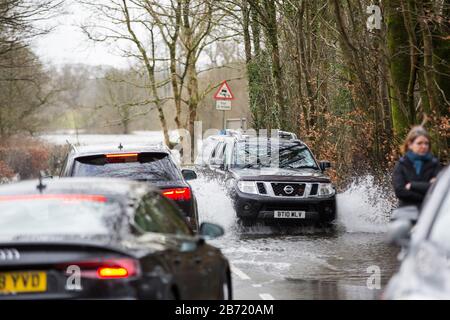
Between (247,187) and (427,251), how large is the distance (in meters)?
11.2

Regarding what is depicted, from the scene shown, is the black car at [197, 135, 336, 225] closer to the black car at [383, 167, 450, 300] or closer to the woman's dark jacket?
the woman's dark jacket

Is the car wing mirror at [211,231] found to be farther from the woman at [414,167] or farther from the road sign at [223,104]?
the road sign at [223,104]

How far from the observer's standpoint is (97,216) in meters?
5.88

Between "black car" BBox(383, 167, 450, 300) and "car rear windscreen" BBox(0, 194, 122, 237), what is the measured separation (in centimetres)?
178

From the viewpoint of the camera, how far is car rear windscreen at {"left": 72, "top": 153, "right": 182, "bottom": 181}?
37.4 feet

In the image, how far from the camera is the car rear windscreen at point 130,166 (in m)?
11.4

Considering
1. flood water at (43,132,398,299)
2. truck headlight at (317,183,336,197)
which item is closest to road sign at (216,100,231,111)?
flood water at (43,132,398,299)

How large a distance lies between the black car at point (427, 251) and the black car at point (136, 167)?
5.81 meters

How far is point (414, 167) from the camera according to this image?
9.88 meters

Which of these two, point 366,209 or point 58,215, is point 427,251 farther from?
point 366,209

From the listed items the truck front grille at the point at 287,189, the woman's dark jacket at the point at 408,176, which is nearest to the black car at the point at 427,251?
the woman's dark jacket at the point at 408,176

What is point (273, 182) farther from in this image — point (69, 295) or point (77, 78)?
point (77, 78)

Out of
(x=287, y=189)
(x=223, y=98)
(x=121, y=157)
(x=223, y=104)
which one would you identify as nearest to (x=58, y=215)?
(x=121, y=157)

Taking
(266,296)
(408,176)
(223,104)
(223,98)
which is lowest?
(266,296)
